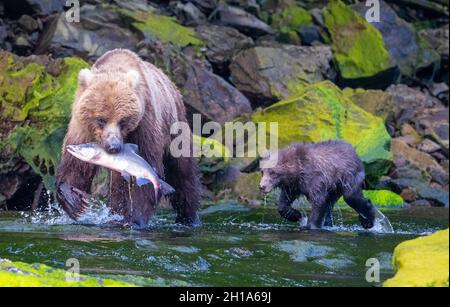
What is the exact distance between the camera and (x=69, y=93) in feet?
52.4

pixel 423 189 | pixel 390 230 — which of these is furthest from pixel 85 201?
pixel 423 189

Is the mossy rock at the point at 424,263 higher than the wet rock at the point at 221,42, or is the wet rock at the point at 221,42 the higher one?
the wet rock at the point at 221,42

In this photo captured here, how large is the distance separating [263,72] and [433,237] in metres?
14.9

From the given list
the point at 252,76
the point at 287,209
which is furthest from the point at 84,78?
the point at 252,76

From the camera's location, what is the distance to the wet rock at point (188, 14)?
24.6m

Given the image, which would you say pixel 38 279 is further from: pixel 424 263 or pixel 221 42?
pixel 221 42

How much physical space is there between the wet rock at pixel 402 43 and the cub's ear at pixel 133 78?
16833 mm

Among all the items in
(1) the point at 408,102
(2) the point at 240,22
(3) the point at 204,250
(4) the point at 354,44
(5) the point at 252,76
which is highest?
(2) the point at 240,22

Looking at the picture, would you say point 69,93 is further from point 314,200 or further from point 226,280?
point 226,280

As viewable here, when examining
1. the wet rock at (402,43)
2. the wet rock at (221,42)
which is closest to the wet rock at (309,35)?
the wet rock at (221,42)

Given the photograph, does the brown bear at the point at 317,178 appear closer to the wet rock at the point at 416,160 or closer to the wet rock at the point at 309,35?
the wet rock at the point at 416,160

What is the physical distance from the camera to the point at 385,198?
18188 millimetres

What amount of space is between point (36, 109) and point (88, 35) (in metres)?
5.52

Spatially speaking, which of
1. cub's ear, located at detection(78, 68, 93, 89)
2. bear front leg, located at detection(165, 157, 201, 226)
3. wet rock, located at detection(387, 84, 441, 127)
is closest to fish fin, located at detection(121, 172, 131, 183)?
cub's ear, located at detection(78, 68, 93, 89)
